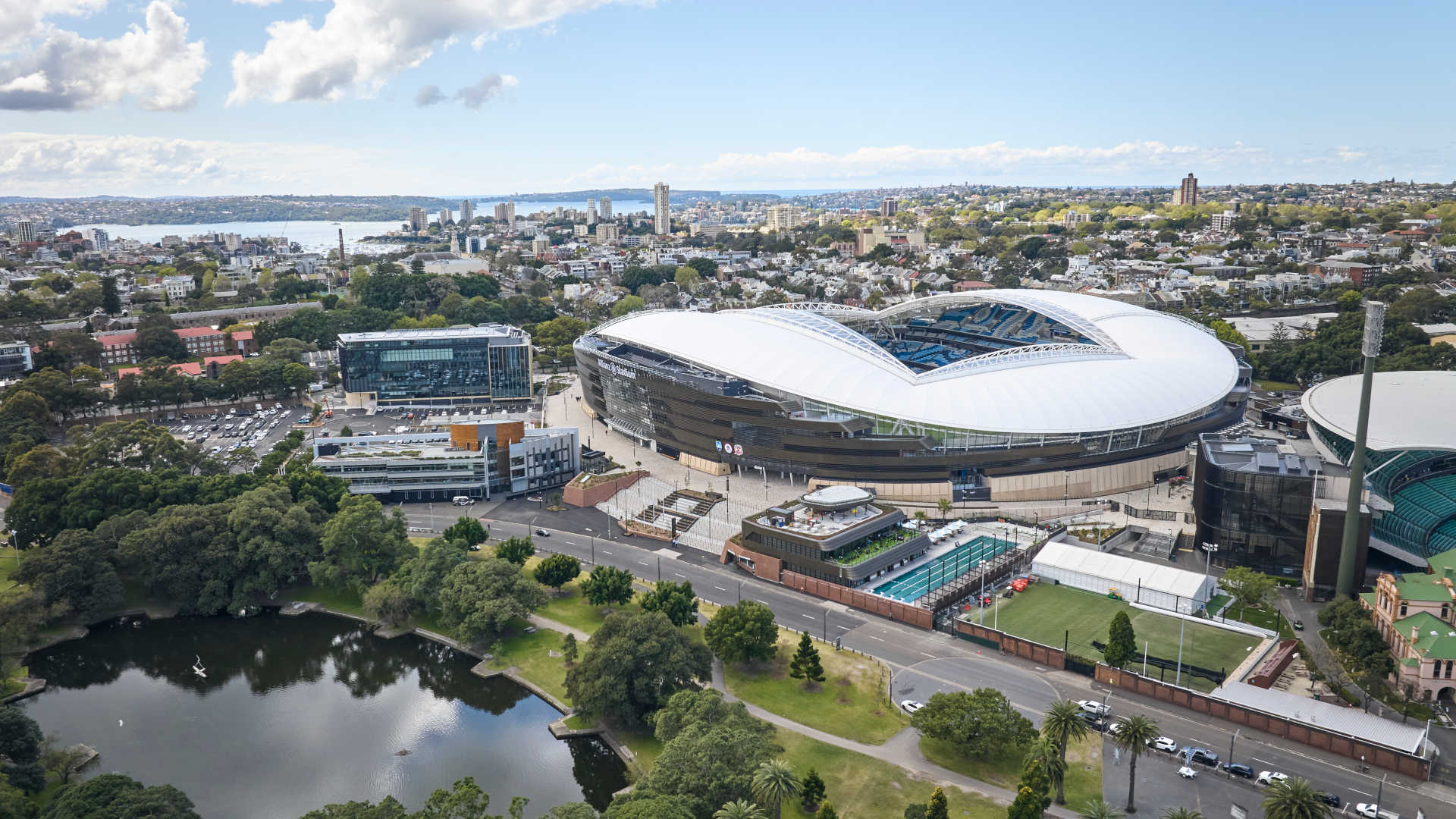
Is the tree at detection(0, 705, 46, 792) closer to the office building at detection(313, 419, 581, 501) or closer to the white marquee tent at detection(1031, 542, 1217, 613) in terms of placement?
the office building at detection(313, 419, 581, 501)

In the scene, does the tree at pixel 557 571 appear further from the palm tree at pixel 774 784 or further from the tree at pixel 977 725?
the palm tree at pixel 774 784

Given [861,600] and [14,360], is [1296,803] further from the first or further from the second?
[14,360]

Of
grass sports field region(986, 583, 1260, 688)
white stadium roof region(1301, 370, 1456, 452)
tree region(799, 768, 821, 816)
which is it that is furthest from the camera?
white stadium roof region(1301, 370, 1456, 452)

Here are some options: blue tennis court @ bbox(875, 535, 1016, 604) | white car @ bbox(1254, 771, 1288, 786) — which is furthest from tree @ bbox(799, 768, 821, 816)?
blue tennis court @ bbox(875, 535, 1016, 604)

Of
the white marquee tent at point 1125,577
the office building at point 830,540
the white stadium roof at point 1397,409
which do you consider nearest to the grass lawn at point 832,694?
the office building at point 830,540

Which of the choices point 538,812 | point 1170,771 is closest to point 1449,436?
point 1170,771

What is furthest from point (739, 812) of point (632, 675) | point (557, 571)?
point (557, 571)
